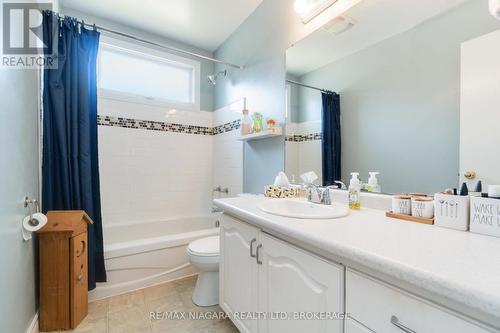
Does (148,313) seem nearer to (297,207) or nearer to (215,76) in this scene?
(297,207)

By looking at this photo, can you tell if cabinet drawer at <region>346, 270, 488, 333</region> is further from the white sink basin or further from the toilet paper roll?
the toilet paper roll

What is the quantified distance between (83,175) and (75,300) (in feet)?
2.87

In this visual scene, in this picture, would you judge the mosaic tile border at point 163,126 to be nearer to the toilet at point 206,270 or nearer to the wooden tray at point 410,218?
the toilet at point 206,270

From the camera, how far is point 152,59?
102 inches

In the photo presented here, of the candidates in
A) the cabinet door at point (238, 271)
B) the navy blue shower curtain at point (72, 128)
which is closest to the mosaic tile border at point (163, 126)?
the navy blue shower curtain at point (72, 128)

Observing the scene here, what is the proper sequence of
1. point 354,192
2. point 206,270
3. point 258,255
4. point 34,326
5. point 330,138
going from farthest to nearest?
point 206,270 → point 330,138 → point 34,326 → point 354,192 → point 258,255

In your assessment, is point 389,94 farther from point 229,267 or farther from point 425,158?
point 229,267

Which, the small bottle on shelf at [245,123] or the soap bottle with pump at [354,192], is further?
the small bottle on shelf at [245,123]

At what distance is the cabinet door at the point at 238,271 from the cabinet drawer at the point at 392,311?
1.77 ft

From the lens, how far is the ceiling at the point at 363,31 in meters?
1.10

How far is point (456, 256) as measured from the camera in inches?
24.5

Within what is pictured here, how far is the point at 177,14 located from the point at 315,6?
1.33 m

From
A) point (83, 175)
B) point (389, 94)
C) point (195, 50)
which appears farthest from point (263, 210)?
point (195, 50)

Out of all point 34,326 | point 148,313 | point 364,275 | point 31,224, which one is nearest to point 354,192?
point 364,275
